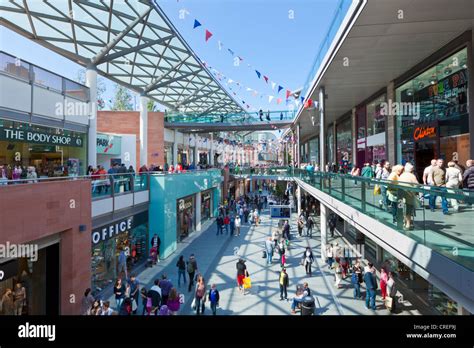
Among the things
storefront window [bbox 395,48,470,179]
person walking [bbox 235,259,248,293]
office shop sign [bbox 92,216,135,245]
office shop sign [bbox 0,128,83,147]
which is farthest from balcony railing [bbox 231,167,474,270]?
office shop sign [bbox 0,128,83,147]

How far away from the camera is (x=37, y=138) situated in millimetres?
11922

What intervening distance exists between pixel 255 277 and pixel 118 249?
549cm

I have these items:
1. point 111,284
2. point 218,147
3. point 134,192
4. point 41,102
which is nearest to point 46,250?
point 111,284

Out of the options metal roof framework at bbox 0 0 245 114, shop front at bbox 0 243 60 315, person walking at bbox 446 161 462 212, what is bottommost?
shop front at bbox 0 243 60 315

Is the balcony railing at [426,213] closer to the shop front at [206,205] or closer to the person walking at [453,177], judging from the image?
the person walking at [453,177]

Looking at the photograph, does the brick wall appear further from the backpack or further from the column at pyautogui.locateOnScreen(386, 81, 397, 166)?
the column at pyautogui.locateOnScreen(386, 81, 397, 166)

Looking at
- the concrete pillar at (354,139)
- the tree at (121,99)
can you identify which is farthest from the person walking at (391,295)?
the tree at (121,99)

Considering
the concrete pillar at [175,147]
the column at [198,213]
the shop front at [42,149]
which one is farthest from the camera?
the concrete pillar at [175,147]

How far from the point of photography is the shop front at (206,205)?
25.1m

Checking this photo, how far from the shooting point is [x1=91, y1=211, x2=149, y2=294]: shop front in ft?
32.3

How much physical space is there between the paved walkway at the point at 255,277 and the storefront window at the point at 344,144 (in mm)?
5478

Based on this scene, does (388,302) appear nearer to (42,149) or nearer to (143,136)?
(42,149)

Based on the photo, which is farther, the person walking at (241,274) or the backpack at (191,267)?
the backpack at (191,267)
